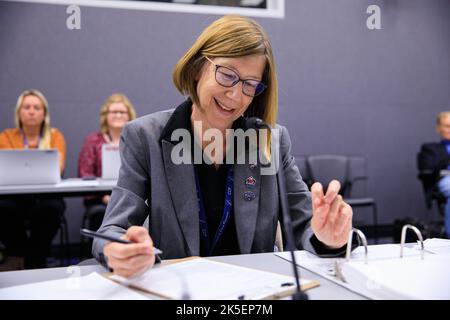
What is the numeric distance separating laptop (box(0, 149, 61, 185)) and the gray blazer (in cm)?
186

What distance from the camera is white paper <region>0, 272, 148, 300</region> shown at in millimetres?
768

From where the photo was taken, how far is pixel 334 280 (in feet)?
2.87

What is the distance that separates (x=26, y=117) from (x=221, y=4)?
2325mm

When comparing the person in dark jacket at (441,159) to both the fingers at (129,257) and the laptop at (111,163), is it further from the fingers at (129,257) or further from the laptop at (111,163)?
the fingers at (129,257)

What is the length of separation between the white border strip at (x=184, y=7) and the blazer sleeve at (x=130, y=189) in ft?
11.1

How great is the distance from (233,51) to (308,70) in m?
Answer: 3.79

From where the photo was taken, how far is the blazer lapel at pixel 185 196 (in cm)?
123

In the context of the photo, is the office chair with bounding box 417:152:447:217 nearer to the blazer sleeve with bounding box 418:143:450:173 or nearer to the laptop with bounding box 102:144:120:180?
the blazer sleeve with bounding box 418:143:450:173

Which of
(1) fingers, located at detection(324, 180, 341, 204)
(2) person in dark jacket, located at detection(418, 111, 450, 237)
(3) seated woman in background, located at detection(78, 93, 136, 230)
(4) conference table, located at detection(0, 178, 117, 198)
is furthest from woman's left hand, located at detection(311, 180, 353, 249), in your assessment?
(2) person in dark jacket, located at detection(418, 111, 450, 237)

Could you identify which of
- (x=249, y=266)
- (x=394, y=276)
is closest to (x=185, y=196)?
(x=249, y=266)

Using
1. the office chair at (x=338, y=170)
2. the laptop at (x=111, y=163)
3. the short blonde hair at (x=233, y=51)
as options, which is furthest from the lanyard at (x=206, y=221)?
the office chair at (x=338, y=170)

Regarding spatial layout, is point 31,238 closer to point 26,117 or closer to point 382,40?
point 26,117

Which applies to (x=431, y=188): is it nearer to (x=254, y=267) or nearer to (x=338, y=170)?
(x=338, y=170)
